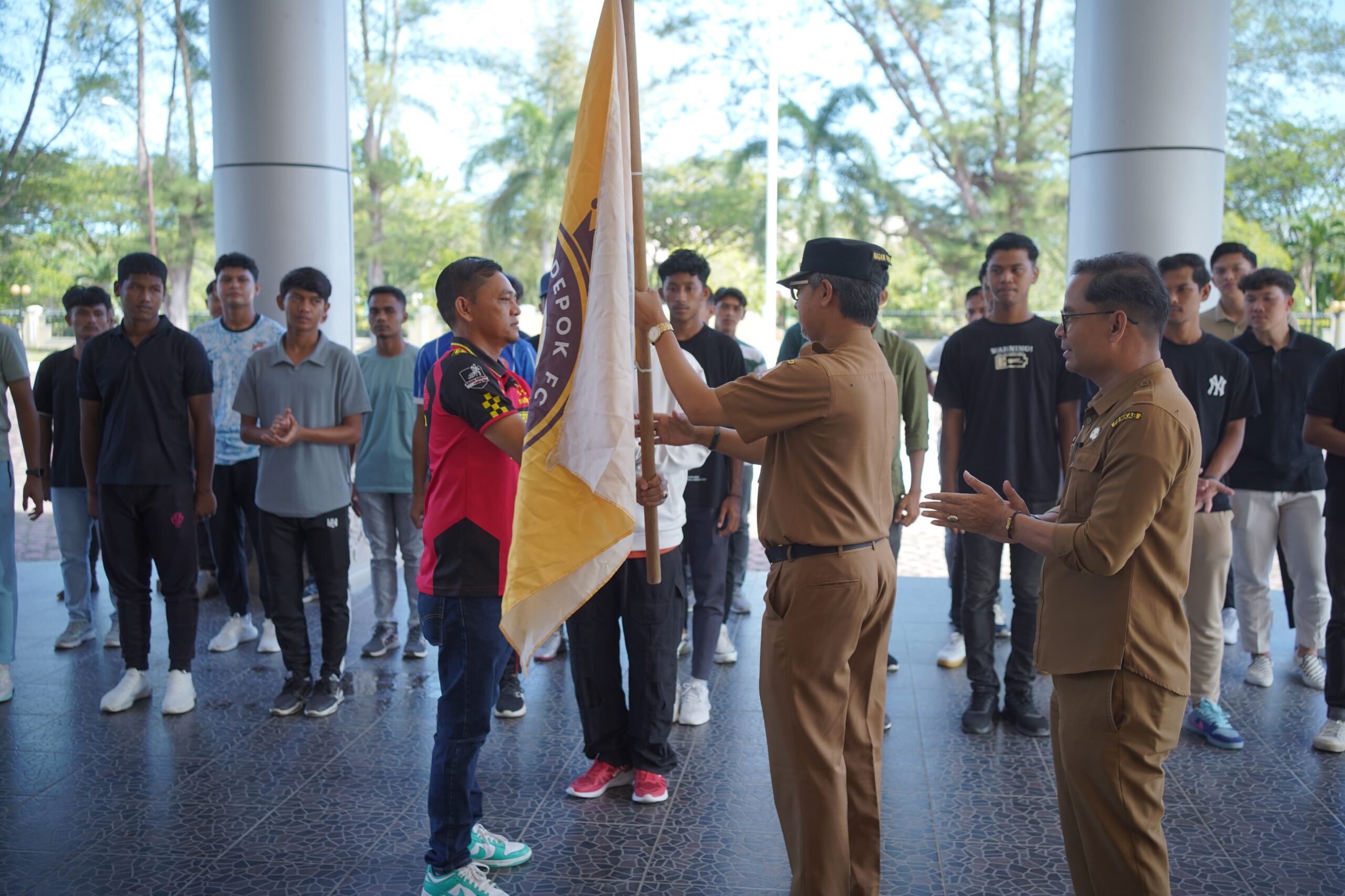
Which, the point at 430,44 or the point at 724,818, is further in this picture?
the point at 430,44

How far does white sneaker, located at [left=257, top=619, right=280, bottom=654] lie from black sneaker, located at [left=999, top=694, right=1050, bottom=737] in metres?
3.63

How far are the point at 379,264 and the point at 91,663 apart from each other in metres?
24.7

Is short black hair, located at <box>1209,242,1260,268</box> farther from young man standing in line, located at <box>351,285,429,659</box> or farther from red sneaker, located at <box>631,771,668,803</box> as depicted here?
young man standing in line, located at <box>351,285,429,659</box>

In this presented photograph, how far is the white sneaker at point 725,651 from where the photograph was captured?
5.34 metres

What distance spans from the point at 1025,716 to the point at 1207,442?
1.42m

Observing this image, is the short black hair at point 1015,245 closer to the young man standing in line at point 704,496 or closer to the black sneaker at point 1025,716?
the young man standing in line at point 704,496

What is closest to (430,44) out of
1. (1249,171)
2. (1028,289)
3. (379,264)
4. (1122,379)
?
(379,264)

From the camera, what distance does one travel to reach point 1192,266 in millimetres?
4539

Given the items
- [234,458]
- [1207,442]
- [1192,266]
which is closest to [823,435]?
[1207,442]

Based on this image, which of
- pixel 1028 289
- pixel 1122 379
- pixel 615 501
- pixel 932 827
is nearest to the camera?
pixel 1122 379

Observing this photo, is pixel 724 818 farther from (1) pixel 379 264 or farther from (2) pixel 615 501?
(1) pixel 379 264

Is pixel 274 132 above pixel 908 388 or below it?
above

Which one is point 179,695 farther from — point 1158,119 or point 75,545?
point 1158,119

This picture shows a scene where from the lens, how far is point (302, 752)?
417 centimetres
